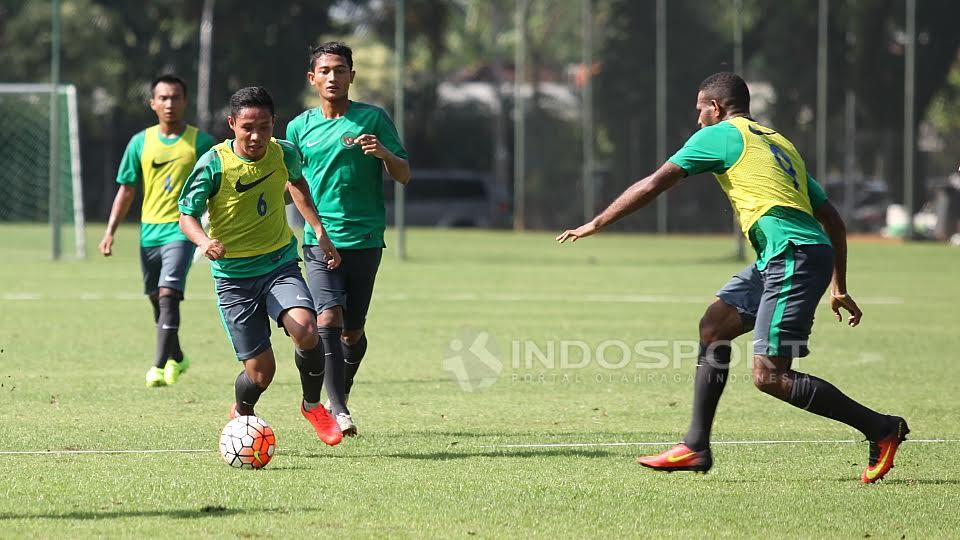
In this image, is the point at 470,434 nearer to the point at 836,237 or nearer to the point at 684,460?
the point at 684,460

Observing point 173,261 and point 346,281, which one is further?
point 173,261

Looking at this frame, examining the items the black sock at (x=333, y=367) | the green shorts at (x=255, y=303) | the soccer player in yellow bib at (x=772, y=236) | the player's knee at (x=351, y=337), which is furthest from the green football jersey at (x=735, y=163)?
the player's knee at (x=351, y=337)

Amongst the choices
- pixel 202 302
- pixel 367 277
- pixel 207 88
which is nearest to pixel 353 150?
pixel 367 277

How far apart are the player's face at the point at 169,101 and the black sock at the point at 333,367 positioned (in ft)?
11.2

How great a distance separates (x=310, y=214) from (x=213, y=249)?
2.94 ft

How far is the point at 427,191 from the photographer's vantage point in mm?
49312

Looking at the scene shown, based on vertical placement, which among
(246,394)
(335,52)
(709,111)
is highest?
(335,52)

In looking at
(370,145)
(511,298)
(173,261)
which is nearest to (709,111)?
(370,145)

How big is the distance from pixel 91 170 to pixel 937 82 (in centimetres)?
2273

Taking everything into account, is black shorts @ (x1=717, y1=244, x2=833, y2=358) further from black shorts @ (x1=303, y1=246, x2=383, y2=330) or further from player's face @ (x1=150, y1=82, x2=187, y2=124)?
player's face @ (x1=150, y1=82, x2=187, y2=124)

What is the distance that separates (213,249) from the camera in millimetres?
7727

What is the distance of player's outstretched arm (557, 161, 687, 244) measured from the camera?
710 centimetres

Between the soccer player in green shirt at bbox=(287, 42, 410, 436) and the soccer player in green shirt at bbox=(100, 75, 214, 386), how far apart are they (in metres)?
2.66

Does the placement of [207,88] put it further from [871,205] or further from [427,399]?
[427,399]
